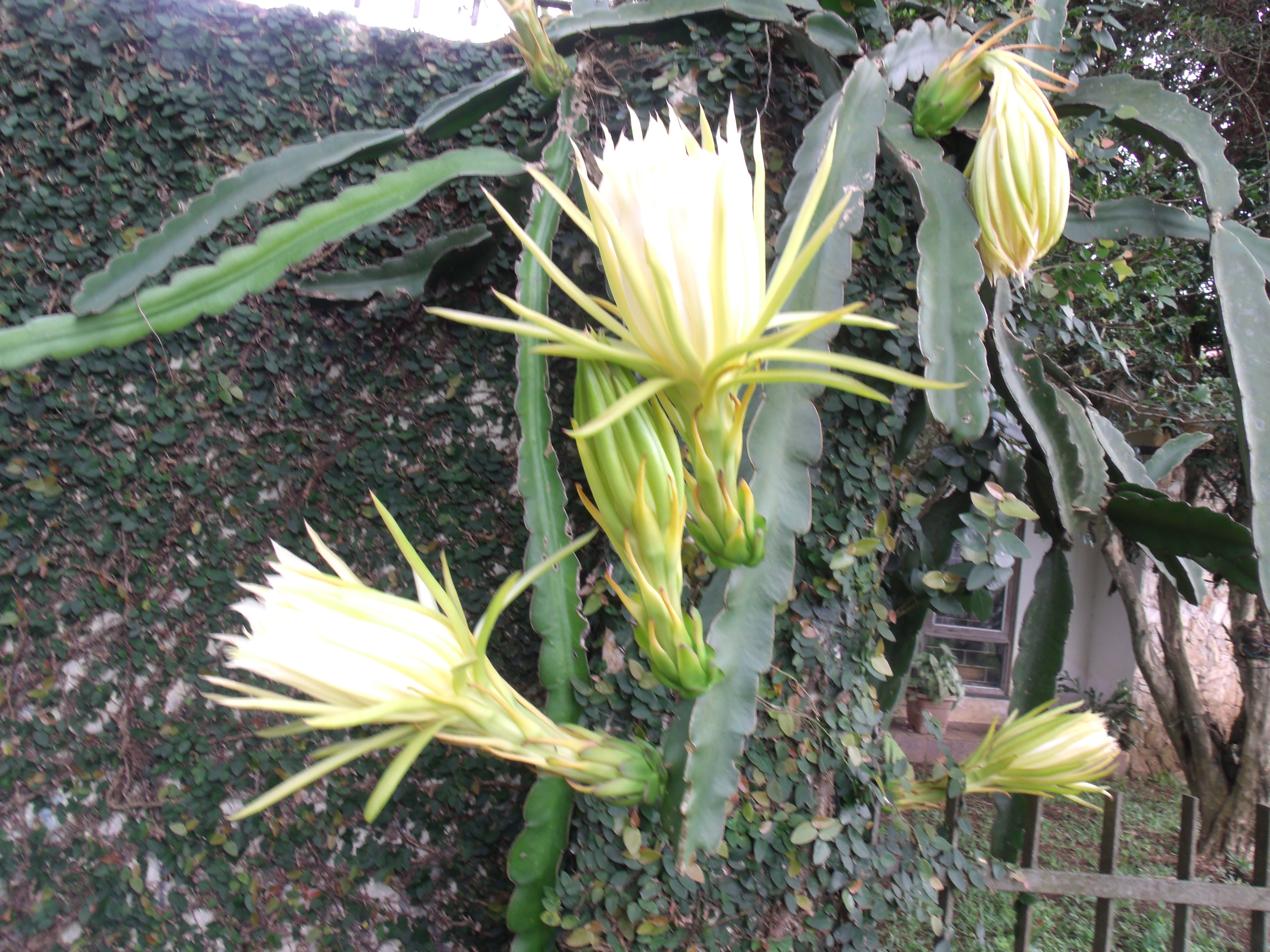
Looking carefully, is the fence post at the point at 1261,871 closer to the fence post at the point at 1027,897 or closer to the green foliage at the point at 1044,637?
the fence post at the point at 1027,897

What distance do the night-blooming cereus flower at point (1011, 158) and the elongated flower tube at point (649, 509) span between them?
45cm

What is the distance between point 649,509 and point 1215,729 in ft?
10.9

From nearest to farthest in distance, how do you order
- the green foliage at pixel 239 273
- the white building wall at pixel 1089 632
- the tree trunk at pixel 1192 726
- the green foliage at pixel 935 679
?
the green foliage at pixel 239 273 → the tree trunk at pixel 1192 726 → the green foliage at pixel 935 679 → the white building wall at pixel 1089 632

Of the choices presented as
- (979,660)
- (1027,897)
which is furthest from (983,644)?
(1027,897)

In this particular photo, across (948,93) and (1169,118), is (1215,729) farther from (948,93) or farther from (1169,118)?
(948,93)

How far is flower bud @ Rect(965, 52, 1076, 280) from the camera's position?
66 centimetres

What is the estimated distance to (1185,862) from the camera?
1.15m

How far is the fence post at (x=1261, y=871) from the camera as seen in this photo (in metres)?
1.14

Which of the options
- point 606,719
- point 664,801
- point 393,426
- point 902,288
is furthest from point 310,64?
point 664,801

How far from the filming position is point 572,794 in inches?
26.3

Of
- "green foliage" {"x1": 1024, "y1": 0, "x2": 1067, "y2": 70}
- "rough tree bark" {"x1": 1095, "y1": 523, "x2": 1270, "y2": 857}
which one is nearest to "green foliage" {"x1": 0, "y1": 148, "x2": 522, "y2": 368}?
"green foliage" {"x1": 1024, "y1": 0, "x2": 1067, "y2": 70}

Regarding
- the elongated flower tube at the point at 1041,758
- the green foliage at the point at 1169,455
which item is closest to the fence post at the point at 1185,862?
the elongated flower tube at the point at 1041,758

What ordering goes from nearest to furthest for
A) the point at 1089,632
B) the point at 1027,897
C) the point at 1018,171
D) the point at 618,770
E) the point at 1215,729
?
1. the point at 618,770
2. the point at 1018,171
3. the point at 1027,897
4. the point at 1215,729
5. the point at 1089,632

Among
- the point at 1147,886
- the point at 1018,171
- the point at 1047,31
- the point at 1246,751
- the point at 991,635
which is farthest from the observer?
the point at 991,635
